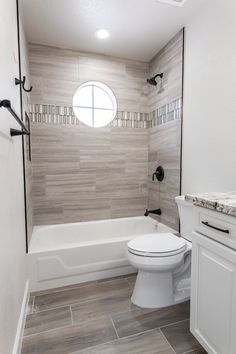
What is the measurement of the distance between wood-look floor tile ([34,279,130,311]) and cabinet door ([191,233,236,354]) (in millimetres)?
811

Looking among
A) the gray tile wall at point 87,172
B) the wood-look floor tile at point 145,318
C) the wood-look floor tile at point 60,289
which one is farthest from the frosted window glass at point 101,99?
the wood-look floor tile at point 145,318

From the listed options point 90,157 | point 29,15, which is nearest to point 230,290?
point 90,157

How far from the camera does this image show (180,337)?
134 cm

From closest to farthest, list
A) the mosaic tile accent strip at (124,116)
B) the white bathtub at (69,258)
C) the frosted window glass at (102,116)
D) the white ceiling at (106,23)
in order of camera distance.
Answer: the white ceiling at (106,23), the white bathtub at (69,258), the mosaic tile accent strip at (124,116), the frosted window glass at (102,116)

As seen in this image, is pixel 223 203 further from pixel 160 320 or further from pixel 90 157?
pixel 90 157

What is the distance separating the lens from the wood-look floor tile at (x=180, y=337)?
1.26 meters

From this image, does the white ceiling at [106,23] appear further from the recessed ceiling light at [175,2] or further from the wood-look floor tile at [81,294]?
the wood-look floor tile at [81,294]

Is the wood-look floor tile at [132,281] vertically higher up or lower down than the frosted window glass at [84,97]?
lower down

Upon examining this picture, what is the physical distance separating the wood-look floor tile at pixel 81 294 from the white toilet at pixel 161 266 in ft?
0.73

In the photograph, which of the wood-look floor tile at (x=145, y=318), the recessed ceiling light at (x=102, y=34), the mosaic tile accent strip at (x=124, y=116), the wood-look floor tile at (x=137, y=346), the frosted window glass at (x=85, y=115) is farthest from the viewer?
the frosted window glass at (x=85, y=115)

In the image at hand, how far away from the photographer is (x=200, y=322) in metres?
1.14

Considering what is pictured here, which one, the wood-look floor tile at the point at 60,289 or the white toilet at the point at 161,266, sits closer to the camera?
the white toilet at the point at 161,266

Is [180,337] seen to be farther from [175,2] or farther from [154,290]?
[175,2]

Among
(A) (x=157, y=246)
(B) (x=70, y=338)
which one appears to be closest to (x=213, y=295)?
(A) (x=157, y=246)
